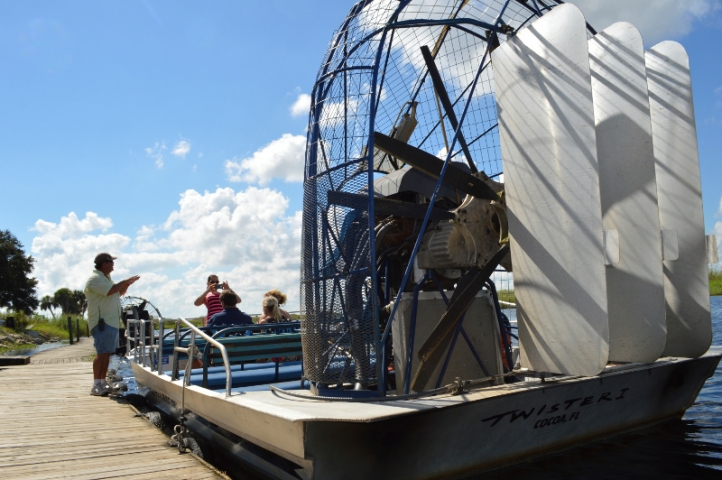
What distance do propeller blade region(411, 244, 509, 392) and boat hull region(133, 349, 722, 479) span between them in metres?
0.68

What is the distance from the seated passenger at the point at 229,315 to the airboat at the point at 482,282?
6.50ft

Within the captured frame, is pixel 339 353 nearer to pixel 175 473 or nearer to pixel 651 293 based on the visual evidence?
pixel 175 473

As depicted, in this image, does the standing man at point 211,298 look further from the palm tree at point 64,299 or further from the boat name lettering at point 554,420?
the palm tree at point 64,299

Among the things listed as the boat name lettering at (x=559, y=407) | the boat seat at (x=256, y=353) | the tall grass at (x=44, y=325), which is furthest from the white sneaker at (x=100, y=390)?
the tall grass at (x=44, y=325)

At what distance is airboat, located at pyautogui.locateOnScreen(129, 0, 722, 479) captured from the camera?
193 inches

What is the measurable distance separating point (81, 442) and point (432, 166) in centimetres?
499

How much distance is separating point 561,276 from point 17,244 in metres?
58.8


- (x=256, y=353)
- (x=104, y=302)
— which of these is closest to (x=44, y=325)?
(x=104, y=302)

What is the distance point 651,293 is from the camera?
5859 millimetres

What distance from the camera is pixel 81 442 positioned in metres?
6.52

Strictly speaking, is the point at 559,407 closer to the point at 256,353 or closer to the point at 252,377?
the point at 256,353

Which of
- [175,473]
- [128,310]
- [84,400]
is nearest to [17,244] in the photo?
[128,310]

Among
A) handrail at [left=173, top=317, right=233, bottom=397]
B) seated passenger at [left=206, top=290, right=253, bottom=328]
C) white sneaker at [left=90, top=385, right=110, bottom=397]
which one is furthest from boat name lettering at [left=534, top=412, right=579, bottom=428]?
white sneaker at [left=90, top=385, right=110, bottom=397]

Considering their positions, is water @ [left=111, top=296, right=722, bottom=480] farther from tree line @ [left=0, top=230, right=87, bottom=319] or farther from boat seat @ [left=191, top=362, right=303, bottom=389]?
tree line @ [left=0, top=230, right=87, bottom=319]
